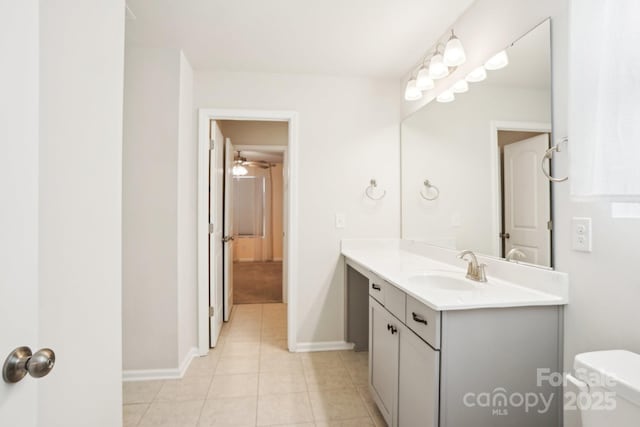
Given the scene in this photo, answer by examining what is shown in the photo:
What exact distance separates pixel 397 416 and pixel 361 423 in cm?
35

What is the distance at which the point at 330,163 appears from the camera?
2.61m

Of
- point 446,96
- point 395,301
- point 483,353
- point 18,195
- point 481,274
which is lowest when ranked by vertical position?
point 483,353

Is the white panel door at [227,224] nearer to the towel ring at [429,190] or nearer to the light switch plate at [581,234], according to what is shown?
the towel ring at [429,190]

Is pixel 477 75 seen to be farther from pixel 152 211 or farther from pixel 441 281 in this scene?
pixel 152 211

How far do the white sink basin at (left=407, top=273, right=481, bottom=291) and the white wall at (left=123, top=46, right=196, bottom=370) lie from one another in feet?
5.38

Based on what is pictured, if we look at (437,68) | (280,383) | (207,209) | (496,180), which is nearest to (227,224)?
(207,209)

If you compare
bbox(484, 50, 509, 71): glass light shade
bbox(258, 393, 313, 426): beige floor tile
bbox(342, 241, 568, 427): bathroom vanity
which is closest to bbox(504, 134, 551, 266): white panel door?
bbox(342, 241, 568, 427): bathroom vanity

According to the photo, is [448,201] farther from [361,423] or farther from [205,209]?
[205,209]

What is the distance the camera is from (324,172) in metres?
2.60

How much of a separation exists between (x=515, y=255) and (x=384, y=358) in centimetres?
84

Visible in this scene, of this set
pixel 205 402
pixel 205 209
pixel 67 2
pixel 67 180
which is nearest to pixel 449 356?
pixel 67 180

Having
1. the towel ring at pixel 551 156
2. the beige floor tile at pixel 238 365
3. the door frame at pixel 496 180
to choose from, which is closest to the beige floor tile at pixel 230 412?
the beige floor tile at pixel 238 365

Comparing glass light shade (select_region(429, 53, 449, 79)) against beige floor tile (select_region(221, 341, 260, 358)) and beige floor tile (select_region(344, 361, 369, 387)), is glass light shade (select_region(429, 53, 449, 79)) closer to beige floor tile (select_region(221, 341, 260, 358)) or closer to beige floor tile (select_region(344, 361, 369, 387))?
beige floor tile (select_region(344, 361, 369, 387))

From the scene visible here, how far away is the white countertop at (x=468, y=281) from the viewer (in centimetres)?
120
